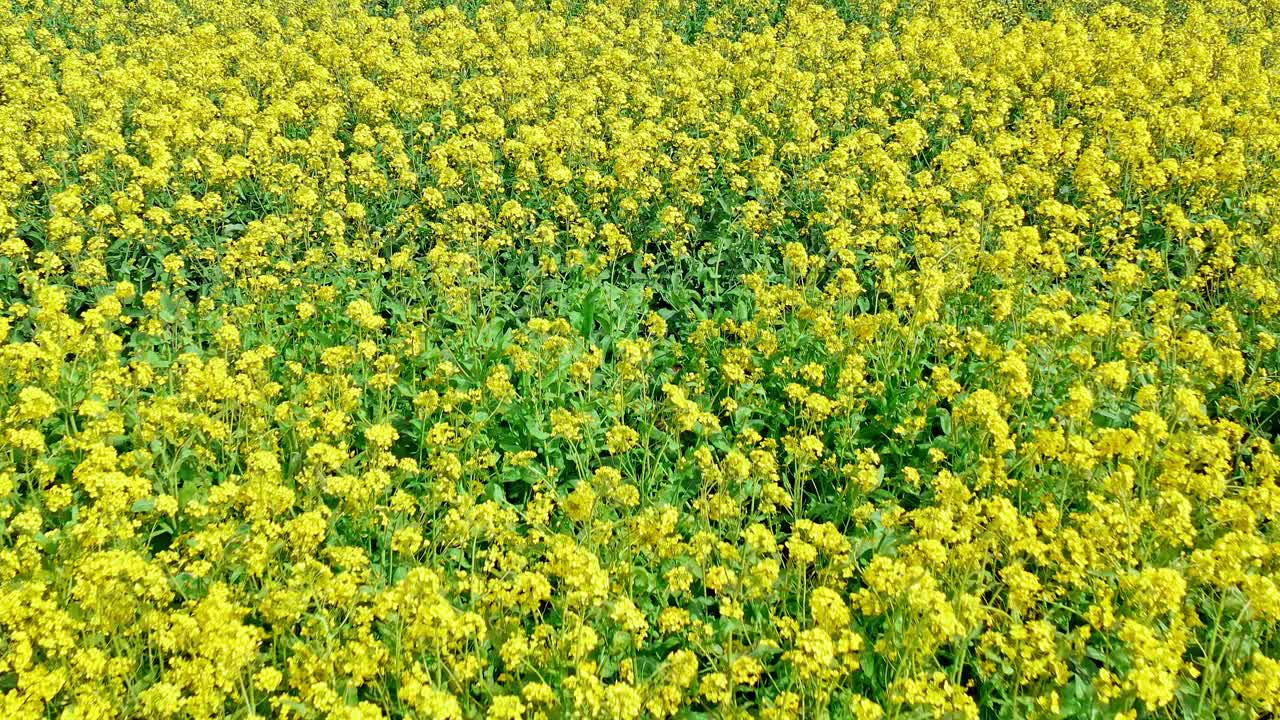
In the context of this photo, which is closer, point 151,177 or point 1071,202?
point 151,177

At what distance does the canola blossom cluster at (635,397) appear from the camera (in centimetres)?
356

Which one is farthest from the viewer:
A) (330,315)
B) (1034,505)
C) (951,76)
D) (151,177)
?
(951,76)

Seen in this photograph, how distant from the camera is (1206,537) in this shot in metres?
4.27

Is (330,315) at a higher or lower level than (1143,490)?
lower

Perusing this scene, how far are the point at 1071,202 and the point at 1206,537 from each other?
4794 mm

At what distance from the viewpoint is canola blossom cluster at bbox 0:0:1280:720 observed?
356 cm

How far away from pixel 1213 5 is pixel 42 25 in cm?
1741

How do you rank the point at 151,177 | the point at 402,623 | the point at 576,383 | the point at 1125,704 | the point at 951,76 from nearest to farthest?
the point at 1125,704
the point at 402,623
the point at 576,383
the point at 151,177
the point at 951,76

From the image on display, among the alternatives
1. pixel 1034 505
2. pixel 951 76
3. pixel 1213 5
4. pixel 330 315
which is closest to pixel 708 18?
pixel 951 76

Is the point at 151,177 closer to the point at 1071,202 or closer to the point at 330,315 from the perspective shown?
the point at 330,315

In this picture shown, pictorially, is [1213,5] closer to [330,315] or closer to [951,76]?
[951,76]

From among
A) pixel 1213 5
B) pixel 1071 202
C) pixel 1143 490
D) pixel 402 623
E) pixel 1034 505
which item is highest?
pixel 1213 5

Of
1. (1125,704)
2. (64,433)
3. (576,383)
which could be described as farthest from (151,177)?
(1125,704)

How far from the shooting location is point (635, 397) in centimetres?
562
